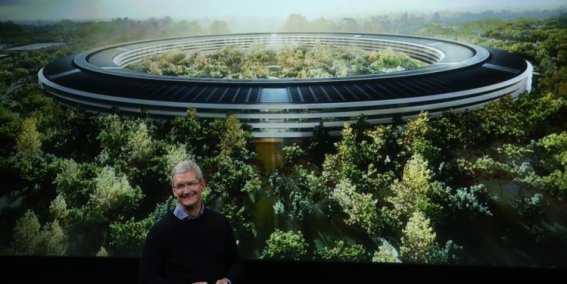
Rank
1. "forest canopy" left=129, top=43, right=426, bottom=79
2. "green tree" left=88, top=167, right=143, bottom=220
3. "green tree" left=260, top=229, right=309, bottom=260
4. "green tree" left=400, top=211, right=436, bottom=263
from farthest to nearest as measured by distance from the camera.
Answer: "forest canopy" left=129, top=43, right=426, bottom=79, "green tree" left=88, top=167, right=143, bottom=220, "green tree" left=260, top=229, right=309, bottom=260, "green tree" left=400, top=211, right=436, bottom=263

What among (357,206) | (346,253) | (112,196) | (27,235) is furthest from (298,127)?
(27,235)

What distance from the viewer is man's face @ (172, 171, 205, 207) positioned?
202 centimetres

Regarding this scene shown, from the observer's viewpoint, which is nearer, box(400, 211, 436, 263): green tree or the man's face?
the man's face

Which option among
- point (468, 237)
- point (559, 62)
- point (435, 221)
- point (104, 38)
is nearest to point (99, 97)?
point (104, 38)

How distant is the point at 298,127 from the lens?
14.2ft

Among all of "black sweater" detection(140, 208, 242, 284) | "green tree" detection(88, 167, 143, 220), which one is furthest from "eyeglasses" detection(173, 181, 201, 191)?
"green tree" detection(88, 167, 143, 220)

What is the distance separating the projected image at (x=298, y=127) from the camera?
428 centimetres

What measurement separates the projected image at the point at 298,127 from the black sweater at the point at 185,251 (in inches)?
89.3

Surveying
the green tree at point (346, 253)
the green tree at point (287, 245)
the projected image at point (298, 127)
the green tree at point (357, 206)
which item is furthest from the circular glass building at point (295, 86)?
the green tree at point (346, 253)

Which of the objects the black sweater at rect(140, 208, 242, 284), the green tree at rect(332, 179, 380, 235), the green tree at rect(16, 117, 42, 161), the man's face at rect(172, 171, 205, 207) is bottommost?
the green tree at rect(332, 179, 380, 235)

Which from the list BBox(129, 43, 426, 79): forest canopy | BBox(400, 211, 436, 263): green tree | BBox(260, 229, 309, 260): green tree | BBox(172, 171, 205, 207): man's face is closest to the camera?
BBox(172, 171, 205, 207): man's face

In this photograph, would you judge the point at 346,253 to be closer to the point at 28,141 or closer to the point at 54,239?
the point at 54,239

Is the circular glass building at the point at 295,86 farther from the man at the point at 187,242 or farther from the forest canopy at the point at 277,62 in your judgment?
the man at the point at 187,242

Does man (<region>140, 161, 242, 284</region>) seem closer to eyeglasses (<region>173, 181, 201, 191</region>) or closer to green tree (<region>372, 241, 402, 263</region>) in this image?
eyeglasses (<region>173, 181, 201, 191</region>)
